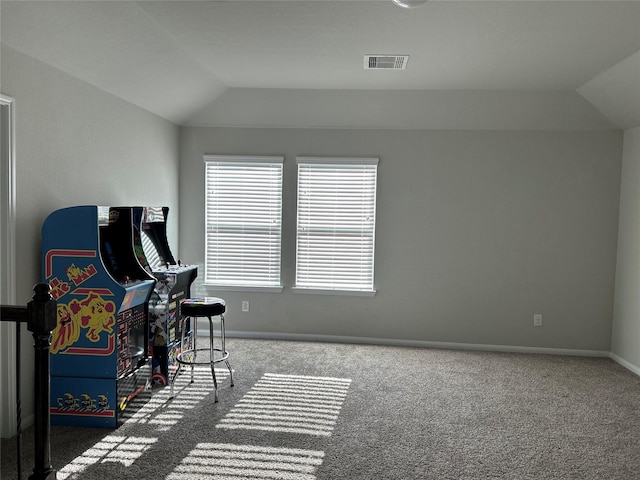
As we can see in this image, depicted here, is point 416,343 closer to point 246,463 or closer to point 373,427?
point 373,427

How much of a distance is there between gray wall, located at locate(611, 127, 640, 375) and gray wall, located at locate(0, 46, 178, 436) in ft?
16.1

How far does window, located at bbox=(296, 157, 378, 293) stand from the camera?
19.6 ft

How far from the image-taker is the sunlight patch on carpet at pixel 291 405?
3.65 m

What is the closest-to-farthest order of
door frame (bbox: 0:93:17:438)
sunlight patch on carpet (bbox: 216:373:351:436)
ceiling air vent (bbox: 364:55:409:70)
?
door frame (bbox: 0:93:17:438) → sunlight patch on carpet (bbox: 216:373:351:436) → ceiling air vent (bbox: 364:55:409:70)

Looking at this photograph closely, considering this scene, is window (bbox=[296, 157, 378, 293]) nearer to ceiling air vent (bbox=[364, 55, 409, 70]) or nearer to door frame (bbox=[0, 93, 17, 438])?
ceiling air vent (bbox=[364, 55, 409, 70])

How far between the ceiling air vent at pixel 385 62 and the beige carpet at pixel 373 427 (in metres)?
2.80

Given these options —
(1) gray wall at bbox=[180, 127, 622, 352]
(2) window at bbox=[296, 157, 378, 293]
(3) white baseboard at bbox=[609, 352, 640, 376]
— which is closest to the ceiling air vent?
(1) gray wall at bbox=[180, 127, 622, 352]

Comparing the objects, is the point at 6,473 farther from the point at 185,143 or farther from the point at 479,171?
the point at 479,171

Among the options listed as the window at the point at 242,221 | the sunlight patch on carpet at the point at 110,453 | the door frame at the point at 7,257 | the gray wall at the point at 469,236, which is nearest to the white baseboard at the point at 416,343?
the gray wall at the point at 469,236

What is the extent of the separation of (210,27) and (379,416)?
10.3 feet

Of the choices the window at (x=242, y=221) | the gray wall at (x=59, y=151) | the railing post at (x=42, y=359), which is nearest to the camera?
the railing post at (x=42, y=359)

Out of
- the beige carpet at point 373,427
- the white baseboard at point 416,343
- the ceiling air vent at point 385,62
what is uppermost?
the ceiling air vent at point 385,62

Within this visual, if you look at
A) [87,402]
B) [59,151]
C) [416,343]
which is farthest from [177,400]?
[416,343]

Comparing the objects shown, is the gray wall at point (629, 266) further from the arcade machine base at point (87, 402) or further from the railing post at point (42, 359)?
the railing post at point (42, 359)
